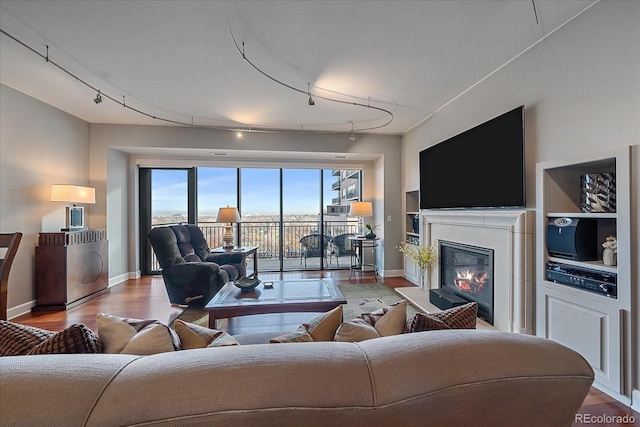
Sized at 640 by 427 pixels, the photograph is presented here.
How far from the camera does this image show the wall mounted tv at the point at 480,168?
253cm

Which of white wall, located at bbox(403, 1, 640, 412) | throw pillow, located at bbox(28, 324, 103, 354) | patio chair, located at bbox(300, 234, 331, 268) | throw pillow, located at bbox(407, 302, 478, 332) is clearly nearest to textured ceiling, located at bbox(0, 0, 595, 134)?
white wall, located at bbox(403, 1, 640, 412)

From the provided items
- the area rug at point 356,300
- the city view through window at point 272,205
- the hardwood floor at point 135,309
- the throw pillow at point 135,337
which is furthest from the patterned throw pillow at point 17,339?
the city view through window at point 272,205

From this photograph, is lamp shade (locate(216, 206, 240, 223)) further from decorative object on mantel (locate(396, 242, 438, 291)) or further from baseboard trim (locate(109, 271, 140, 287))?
decorative object on mantel (locate(396, 242, 438, 291))

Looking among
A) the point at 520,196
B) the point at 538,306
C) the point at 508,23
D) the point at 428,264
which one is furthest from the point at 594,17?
the point at 428,264

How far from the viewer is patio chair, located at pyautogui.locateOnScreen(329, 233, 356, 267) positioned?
593 centimetres

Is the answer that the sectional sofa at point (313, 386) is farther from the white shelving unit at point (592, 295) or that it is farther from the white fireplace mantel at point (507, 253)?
the white fireplace mantel at point (507, 253)

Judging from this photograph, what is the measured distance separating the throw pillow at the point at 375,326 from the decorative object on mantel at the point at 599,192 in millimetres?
1718

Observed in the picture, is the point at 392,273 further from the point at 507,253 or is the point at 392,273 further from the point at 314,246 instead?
the point at 507,253

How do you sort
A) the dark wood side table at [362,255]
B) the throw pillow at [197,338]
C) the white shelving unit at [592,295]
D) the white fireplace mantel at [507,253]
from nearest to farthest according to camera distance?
the throw pillow at [197,338]
the white shelving unit at [592,295]
the white fireplace mantel at [507,253]
the dark wood side table at [362,255]

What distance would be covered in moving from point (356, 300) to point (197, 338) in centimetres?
297

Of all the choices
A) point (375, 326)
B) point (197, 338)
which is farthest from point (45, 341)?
point (375, 326)

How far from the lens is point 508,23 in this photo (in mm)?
2158

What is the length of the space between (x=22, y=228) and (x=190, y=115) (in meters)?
2.44

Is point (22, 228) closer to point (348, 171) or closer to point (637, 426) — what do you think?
point (348, 171)
